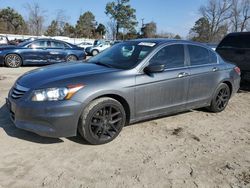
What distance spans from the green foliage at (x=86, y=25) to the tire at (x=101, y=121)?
68.5m

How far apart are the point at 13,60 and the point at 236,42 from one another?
9.33 metres

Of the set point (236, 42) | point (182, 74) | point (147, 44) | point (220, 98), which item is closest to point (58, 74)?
point (147, 44)

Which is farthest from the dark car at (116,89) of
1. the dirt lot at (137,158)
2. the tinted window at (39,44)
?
the tinted window at (39,44)

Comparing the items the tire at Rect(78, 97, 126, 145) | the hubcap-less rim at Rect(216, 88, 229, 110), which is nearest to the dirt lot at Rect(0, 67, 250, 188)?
the tire at Rect(78, 97, 126, 145)

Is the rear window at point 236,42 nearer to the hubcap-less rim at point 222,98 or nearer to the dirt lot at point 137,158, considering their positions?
the hubcap-less rim at point 222,98

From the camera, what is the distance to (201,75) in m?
5.82

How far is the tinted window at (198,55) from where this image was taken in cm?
580

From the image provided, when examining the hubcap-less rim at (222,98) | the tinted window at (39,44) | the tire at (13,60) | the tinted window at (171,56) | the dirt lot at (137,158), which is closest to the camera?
the dirt lot at (137,158)

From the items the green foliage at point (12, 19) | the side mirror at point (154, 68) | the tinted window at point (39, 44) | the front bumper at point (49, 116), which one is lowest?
the front bumper at point (49, 116)

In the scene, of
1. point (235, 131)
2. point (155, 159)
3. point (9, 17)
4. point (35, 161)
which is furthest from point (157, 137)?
point (9, 17)

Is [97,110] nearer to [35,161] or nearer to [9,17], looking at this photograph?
[35,161]

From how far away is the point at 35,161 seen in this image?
391 cm

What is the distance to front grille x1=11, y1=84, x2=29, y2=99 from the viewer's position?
4.35 meters

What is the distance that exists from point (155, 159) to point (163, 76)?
5.16 feet
